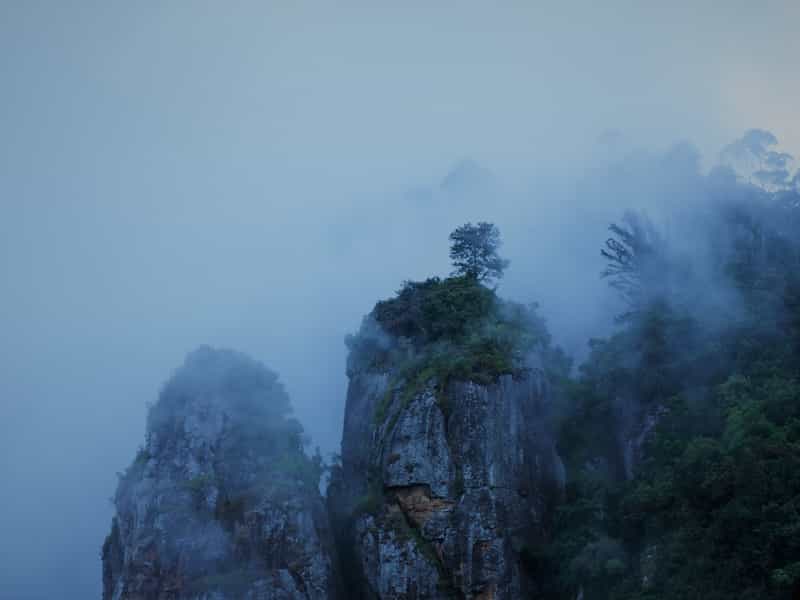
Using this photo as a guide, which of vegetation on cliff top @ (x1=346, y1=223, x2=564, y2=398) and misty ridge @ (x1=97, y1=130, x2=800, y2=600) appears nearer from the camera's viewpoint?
misty ridge @ (x1=97, y1=130, x2=800, y2=600)

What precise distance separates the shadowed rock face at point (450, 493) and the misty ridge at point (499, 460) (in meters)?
0.09

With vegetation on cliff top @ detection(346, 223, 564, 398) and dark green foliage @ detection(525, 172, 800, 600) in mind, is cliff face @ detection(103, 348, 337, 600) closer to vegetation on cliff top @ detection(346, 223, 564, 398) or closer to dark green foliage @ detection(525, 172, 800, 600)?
vegetation on cliff top @ detection(346, 223, 564, 398)

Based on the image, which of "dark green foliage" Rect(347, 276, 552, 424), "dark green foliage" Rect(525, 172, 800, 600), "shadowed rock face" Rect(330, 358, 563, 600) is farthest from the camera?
"dark green foliage" Rect(347, 276, 552, 424)

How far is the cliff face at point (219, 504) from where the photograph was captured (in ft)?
133

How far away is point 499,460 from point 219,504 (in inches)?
566

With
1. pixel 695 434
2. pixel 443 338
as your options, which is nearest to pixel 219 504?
pixel 443 338

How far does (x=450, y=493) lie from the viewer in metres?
40.7

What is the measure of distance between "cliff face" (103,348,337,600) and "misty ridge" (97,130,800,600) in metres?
0.11

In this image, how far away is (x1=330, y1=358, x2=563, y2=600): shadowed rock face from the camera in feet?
128

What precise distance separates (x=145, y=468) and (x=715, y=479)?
2821cm

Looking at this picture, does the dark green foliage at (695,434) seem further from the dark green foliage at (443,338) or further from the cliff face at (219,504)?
the cliff face at (219,504)

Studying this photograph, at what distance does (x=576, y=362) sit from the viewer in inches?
2361

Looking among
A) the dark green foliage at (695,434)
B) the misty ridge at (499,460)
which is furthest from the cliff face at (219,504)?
the dark green foliage at (695,434)

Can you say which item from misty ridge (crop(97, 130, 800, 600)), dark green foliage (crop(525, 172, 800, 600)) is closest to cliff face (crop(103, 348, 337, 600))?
misty ridge (crop(97, 130, 800, 600))
